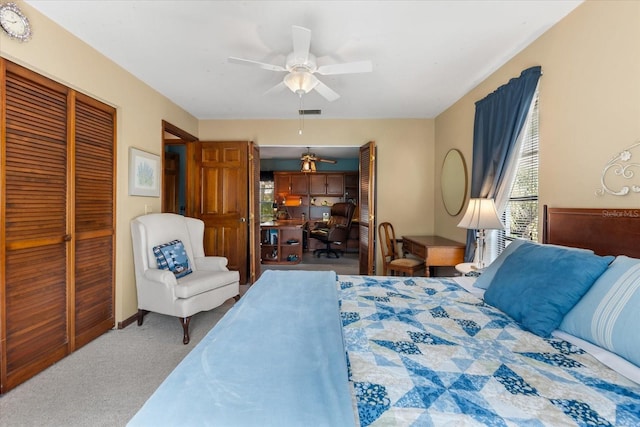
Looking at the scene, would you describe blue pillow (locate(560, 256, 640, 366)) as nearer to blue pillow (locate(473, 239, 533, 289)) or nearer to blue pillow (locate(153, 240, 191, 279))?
blue pillow (locate(473, 239, 533, 289))

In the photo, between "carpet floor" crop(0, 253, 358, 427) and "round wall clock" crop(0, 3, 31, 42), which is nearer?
"carpet floor" crop(0, 253, 358, 427)

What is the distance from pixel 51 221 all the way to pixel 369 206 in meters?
3.44

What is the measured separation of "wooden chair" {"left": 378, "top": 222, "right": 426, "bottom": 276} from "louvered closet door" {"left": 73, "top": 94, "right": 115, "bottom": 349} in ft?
10.3

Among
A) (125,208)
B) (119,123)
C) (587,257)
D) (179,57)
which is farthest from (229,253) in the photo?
(587,257)

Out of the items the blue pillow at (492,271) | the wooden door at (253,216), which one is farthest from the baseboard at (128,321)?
the blue pillow at (492,271)

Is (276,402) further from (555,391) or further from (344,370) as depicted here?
(555,391)

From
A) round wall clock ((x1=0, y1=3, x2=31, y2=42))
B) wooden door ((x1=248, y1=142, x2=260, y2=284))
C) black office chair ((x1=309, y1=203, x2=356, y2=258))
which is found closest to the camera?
round wall clock ((x1=0, y1=3, x2=31, y2=42))

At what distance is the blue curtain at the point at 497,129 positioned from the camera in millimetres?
2254

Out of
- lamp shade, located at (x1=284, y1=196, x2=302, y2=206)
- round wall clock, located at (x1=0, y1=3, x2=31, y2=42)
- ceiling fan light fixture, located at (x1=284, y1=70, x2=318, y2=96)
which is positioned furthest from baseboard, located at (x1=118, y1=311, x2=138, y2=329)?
lamp shade, located at (x1=284, y1=196, x2=302, y2=206)

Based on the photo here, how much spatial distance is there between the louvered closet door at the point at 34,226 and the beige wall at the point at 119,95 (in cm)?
13

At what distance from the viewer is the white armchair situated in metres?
2.61

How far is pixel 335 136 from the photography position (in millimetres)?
4406

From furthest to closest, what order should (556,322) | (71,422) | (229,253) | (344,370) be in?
(229,253), (71,422), (556,322), (344,370)

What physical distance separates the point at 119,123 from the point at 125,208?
85cm
